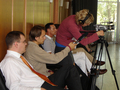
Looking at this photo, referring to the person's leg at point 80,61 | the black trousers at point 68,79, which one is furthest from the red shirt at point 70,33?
the black trousers at point 68,79

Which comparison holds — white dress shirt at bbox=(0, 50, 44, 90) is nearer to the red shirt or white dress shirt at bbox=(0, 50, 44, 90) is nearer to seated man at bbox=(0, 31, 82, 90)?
seated man at bbox=(0, 31, 82, 90)

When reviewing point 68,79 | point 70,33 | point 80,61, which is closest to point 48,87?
point 68,79

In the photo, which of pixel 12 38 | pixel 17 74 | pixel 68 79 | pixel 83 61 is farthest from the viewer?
pixel 83 61

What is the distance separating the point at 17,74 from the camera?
117cm

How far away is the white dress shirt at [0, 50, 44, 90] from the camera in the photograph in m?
1.12

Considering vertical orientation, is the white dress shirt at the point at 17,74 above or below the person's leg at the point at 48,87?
above

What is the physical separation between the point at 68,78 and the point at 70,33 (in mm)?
922

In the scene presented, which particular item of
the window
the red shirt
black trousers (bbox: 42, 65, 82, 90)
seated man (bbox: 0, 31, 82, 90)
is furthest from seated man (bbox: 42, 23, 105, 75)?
the window

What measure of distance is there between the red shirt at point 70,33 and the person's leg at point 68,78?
667mm

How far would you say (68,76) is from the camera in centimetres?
163

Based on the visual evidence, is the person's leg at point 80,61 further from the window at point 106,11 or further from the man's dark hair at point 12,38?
the window at point 106,11

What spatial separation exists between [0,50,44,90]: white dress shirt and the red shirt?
103 cm

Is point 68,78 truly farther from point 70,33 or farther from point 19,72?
point 70,33

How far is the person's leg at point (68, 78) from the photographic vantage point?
1567 mm
